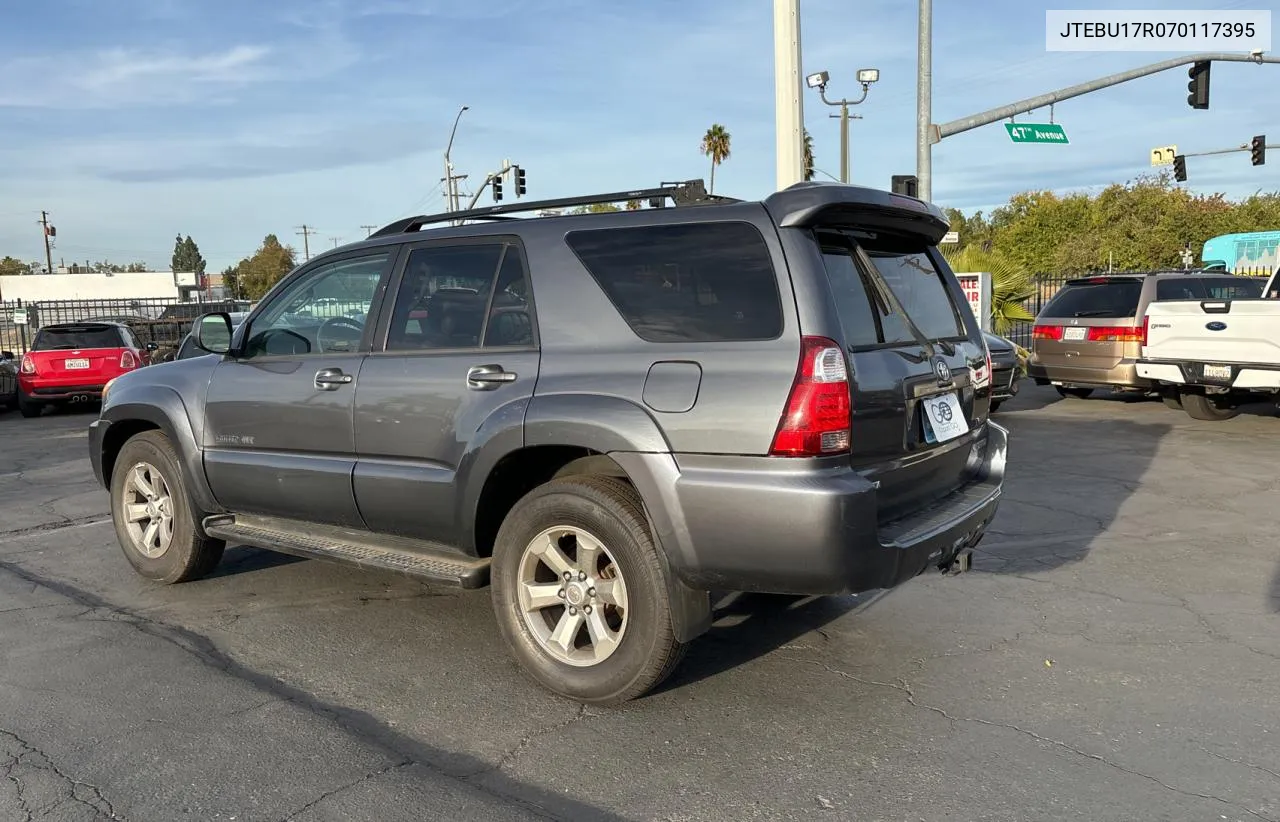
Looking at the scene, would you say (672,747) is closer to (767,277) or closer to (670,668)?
(670,668)

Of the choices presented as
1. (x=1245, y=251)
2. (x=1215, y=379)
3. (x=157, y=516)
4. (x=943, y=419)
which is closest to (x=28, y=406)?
(x=157, y=516)

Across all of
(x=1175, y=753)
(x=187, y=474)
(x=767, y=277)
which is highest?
(x=767, y=277)

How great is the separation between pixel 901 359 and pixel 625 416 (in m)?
1.09

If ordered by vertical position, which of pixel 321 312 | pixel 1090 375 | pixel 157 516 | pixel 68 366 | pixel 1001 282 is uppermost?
pixel 1001 282

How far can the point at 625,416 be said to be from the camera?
3.69 metres

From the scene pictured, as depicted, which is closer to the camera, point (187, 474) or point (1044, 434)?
point (187, 474)

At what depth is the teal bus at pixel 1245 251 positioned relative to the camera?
36.6m

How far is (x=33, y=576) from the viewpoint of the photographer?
231 inches

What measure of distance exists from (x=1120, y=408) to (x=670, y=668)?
11154 mm

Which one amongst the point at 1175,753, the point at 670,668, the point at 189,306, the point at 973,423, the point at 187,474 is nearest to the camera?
the point at 1175,753

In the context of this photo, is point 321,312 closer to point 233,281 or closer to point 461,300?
point 461,300

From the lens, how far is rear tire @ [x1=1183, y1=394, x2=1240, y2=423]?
1156cm

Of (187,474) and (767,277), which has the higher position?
(767,277)

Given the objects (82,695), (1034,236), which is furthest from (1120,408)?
Result: (1034,236)
